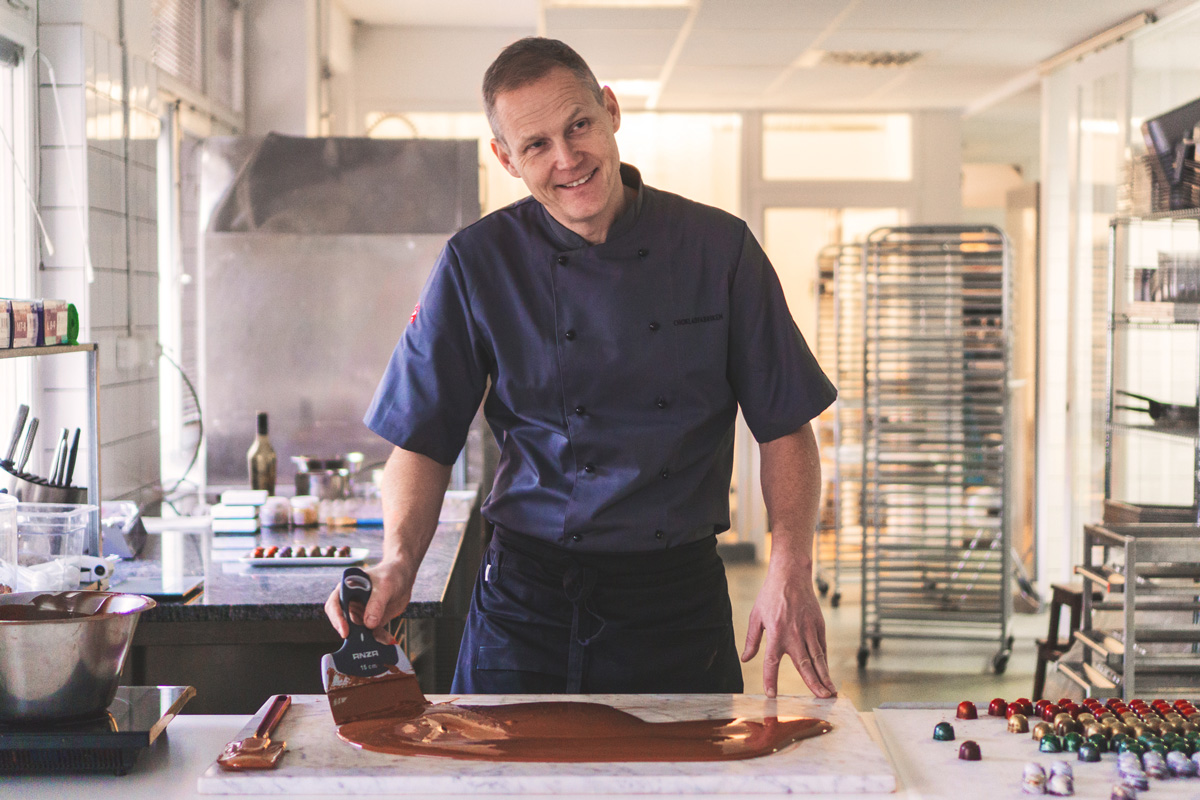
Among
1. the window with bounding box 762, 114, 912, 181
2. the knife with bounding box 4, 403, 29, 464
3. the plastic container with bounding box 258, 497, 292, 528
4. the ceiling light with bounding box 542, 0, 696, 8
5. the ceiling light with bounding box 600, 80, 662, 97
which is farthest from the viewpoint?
the window with bounding box 762, 114, 912, 181

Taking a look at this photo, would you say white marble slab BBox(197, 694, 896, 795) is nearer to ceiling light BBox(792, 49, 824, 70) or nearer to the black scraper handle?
the black scraper handle

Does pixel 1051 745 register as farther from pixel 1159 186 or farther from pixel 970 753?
pixel 1159 186

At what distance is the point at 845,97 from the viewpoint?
23.2 feet

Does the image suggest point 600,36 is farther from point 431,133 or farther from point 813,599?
point 813,599

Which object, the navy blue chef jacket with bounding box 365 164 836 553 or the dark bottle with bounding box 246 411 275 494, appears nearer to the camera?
the navy blue chef jacket with bounding box 365 164 836 553

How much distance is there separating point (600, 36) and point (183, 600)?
4026 millimetres

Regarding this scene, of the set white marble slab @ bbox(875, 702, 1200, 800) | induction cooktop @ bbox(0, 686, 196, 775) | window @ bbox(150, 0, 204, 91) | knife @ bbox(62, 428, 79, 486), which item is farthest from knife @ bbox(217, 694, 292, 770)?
window @ bbox(150, 0, 204, 91)

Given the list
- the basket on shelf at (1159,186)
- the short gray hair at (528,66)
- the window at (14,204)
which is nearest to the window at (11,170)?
the window at (14,204)

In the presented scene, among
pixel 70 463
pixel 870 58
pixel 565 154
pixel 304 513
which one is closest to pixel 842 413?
pixel 870 58

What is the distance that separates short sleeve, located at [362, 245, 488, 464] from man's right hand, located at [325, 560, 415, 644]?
0.87ft

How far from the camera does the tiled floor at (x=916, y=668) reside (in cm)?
468

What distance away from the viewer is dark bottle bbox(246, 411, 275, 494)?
11.9ft

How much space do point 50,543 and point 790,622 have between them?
1.51 metres

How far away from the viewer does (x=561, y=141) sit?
171 centimetres
